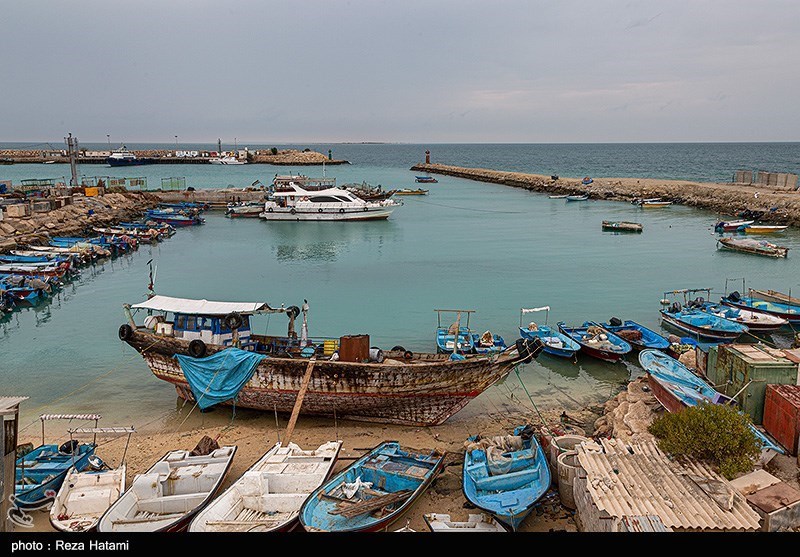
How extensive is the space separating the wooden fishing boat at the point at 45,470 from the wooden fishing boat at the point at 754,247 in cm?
3961

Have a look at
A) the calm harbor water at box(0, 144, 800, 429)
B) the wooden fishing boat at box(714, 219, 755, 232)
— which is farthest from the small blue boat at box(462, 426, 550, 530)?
the wooden fishing boat at box(714, 219, 755, 232)

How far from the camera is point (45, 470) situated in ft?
38.6

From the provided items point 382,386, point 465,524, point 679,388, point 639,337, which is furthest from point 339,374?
point 639,337

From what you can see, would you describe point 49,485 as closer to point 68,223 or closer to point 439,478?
point 439,478

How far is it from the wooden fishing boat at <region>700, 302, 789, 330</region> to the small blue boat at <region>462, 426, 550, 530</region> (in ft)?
44.6

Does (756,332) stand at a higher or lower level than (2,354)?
higher

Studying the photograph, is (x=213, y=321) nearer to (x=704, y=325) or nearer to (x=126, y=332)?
(x=126, y=332)

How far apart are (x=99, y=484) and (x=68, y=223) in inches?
1532

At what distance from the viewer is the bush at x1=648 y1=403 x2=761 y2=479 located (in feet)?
32.2

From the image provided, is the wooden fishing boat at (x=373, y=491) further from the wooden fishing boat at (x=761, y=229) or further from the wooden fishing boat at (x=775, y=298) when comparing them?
the wooden fishing boat at (x=761, y=229)

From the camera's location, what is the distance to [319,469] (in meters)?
11.4

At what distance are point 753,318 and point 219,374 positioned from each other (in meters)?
19.5

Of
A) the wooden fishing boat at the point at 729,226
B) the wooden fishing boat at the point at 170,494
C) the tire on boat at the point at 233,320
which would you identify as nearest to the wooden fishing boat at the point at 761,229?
the wooden fishing boat at the point at 729,226
